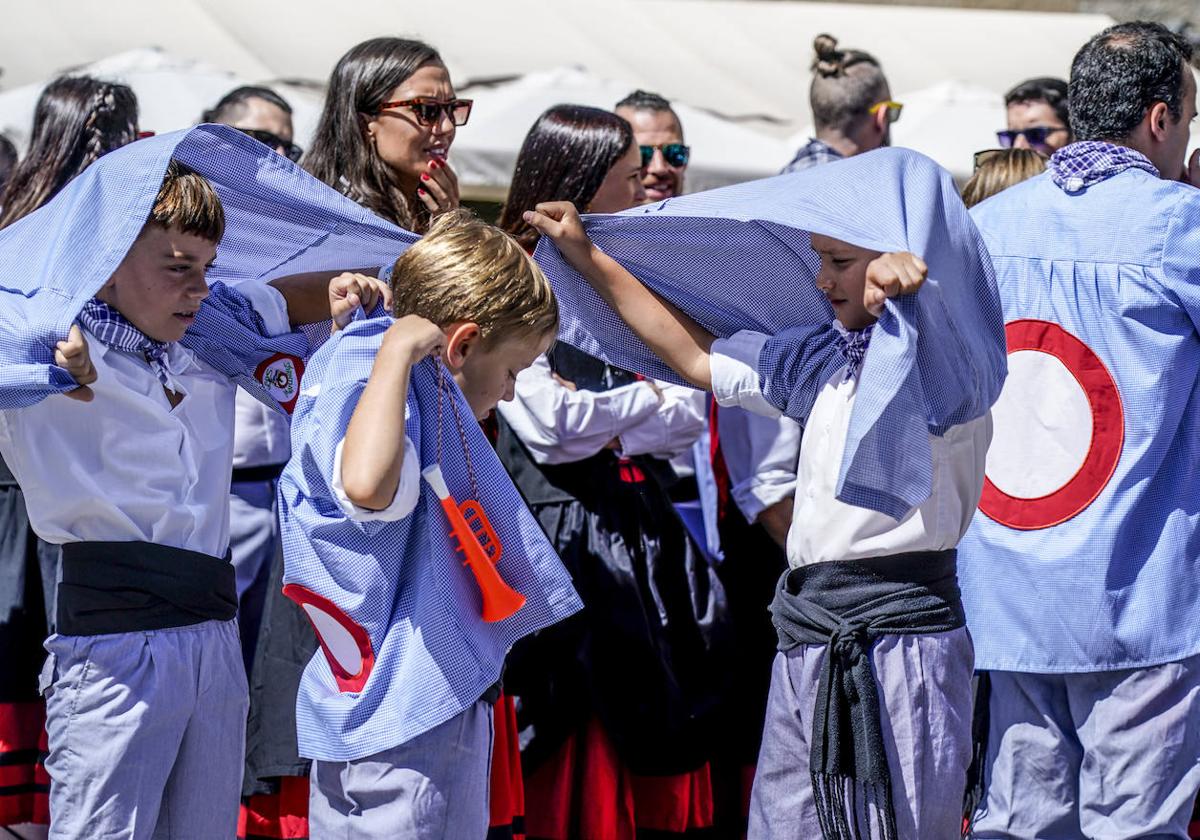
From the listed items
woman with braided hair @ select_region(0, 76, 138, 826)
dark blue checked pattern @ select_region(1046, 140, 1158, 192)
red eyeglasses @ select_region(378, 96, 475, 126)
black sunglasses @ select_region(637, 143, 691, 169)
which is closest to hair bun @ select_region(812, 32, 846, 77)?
black sunglasses @ select_region(637, 143, 691, 169)

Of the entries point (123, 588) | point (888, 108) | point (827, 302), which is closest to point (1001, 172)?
point (888, 108)

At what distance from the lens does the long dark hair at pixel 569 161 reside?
380 cm

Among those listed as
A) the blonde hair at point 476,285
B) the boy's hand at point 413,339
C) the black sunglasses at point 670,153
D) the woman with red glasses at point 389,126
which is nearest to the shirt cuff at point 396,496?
the boy's hand at point 413,339

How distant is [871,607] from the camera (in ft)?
9.08

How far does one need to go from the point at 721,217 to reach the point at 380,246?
64 cm

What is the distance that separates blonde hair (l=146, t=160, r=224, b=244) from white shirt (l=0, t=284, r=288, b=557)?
227 mm

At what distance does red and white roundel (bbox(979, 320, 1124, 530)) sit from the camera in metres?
3.23

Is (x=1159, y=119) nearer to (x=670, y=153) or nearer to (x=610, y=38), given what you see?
(x=670, y=153)

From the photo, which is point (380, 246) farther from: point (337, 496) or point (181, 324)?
point (337, 496)

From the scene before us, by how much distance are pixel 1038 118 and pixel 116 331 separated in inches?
135

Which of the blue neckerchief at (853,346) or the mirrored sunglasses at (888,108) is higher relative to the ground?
the mirrored sunglasses at (888,108)

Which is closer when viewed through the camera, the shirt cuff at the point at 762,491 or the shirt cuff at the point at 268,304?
the shirt cuff at the point at 268,304

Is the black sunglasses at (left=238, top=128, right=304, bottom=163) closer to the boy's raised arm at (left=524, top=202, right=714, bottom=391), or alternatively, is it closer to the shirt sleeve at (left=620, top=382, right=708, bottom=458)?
the shirt sleeve at (left=620, top=382, right=708, bottom=458)

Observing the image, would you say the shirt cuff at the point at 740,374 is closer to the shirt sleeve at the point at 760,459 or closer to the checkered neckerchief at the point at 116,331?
the shirt sleeve at the point at 760,459
